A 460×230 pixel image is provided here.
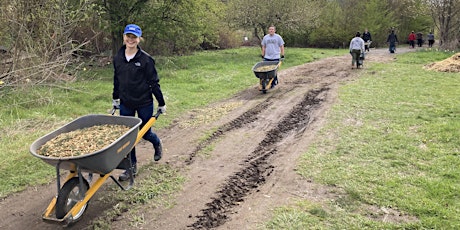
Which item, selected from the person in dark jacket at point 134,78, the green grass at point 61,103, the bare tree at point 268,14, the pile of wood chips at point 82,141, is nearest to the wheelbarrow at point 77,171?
the pile of wood chips at point 82,141

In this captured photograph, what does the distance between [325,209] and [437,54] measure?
1825 cm

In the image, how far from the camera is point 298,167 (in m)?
4.95

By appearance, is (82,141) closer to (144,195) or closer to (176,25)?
(144,195)

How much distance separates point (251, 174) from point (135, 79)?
1898 millimetres

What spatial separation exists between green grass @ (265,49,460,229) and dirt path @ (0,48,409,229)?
0.24m

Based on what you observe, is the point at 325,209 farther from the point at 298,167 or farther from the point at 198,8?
the point at 198,8

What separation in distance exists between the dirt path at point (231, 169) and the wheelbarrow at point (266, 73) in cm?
98

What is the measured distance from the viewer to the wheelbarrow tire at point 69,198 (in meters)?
3.52

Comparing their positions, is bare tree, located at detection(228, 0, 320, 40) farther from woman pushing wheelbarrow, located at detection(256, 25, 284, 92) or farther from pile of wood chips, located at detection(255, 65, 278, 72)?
pile of wood chips, located at detection(255, 65, 278, 72)

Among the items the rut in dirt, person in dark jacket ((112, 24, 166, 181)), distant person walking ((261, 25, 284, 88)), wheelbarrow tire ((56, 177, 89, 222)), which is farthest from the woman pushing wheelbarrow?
wheelbarrow tire ((56, 177, 89, 222))

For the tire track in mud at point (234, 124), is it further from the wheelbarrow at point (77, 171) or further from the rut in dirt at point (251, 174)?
the wheelbarrow at point (77, 171)

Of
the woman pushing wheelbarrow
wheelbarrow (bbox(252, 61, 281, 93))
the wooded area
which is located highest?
the wooded area

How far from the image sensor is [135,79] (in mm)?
4566

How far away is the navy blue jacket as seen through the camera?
4516 millimetres
